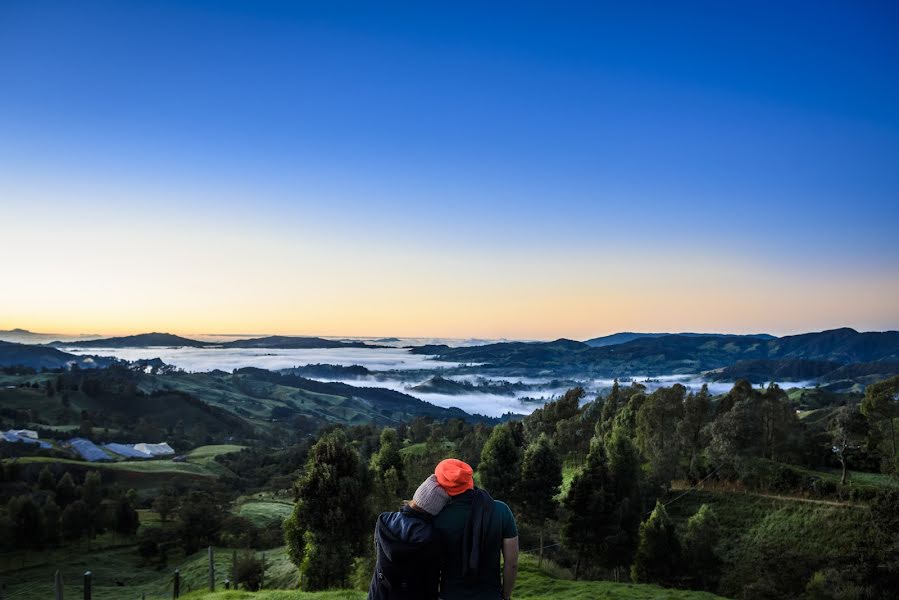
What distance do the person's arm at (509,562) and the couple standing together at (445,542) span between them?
0.04ft

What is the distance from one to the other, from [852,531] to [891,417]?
2149 centimetres

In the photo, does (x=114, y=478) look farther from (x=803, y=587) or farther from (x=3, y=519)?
(x=803, y=587)

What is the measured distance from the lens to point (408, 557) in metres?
6.29

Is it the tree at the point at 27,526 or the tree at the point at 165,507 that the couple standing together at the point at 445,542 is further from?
the tree at the point at 165,507

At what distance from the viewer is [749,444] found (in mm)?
45969

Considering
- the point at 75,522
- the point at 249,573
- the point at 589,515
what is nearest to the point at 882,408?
the point at 589,515

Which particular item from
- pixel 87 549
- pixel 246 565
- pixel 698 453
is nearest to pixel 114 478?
pixel 87 549

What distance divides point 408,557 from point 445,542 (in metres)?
0.48

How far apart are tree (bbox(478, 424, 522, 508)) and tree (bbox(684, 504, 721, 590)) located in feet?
40.0

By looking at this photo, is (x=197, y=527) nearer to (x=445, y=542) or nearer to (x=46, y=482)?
(x=46, y=482)

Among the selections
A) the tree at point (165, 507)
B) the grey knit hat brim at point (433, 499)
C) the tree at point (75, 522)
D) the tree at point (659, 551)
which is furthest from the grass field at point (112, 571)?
the grey knit hat brim at point (433, 499)

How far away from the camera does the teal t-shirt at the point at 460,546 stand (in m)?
6.46

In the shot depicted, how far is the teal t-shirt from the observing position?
21.2 ft

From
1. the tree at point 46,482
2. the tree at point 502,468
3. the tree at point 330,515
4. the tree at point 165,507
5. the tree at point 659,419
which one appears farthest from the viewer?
the tree at point 46,482
